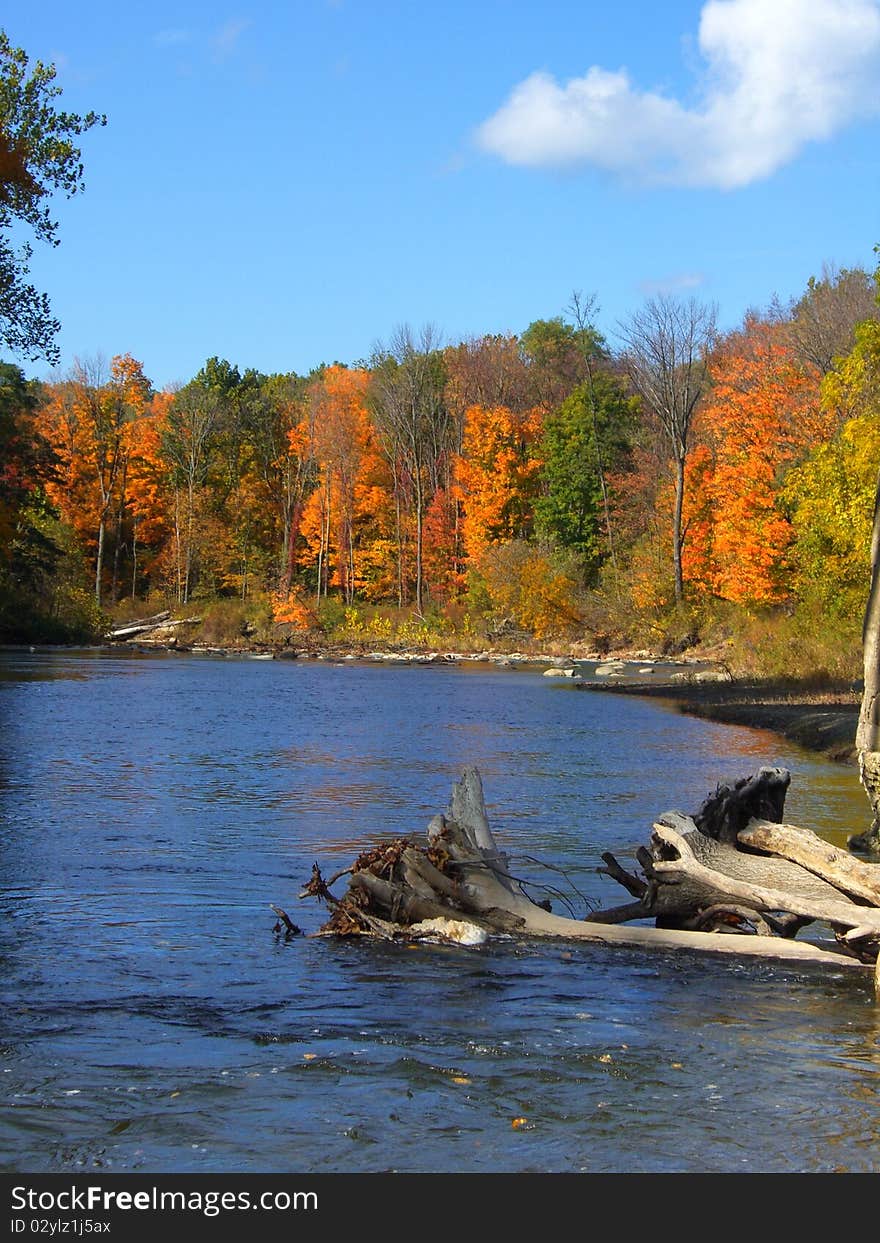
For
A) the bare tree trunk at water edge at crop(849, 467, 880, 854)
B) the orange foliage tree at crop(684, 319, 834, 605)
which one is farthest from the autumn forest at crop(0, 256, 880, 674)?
the bare tree trunk at water edge at crop(849, 467, 880, 854)

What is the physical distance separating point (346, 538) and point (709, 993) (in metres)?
75.0

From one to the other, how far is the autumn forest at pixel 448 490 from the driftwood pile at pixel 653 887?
30.7 metres

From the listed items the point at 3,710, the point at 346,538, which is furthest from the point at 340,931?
the point at 346,538

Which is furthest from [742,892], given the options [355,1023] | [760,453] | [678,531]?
[678,531]

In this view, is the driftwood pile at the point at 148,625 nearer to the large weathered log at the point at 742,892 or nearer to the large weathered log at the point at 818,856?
the large weathered log at the point at 818,856

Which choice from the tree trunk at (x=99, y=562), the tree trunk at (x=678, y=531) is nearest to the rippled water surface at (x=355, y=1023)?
the tree trunk at (x=678, y=531)

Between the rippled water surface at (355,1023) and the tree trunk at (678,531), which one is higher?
the tree trunk at (678,531)

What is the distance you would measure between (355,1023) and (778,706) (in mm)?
26511

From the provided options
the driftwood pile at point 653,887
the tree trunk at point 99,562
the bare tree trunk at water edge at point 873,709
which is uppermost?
the tree trunk at point 99,562

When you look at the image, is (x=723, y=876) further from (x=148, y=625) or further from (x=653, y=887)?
(x=148, y=625)

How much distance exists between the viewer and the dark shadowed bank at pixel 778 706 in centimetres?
2605

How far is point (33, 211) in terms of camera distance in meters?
32.6

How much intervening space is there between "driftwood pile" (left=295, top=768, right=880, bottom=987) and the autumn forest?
3065 cm
